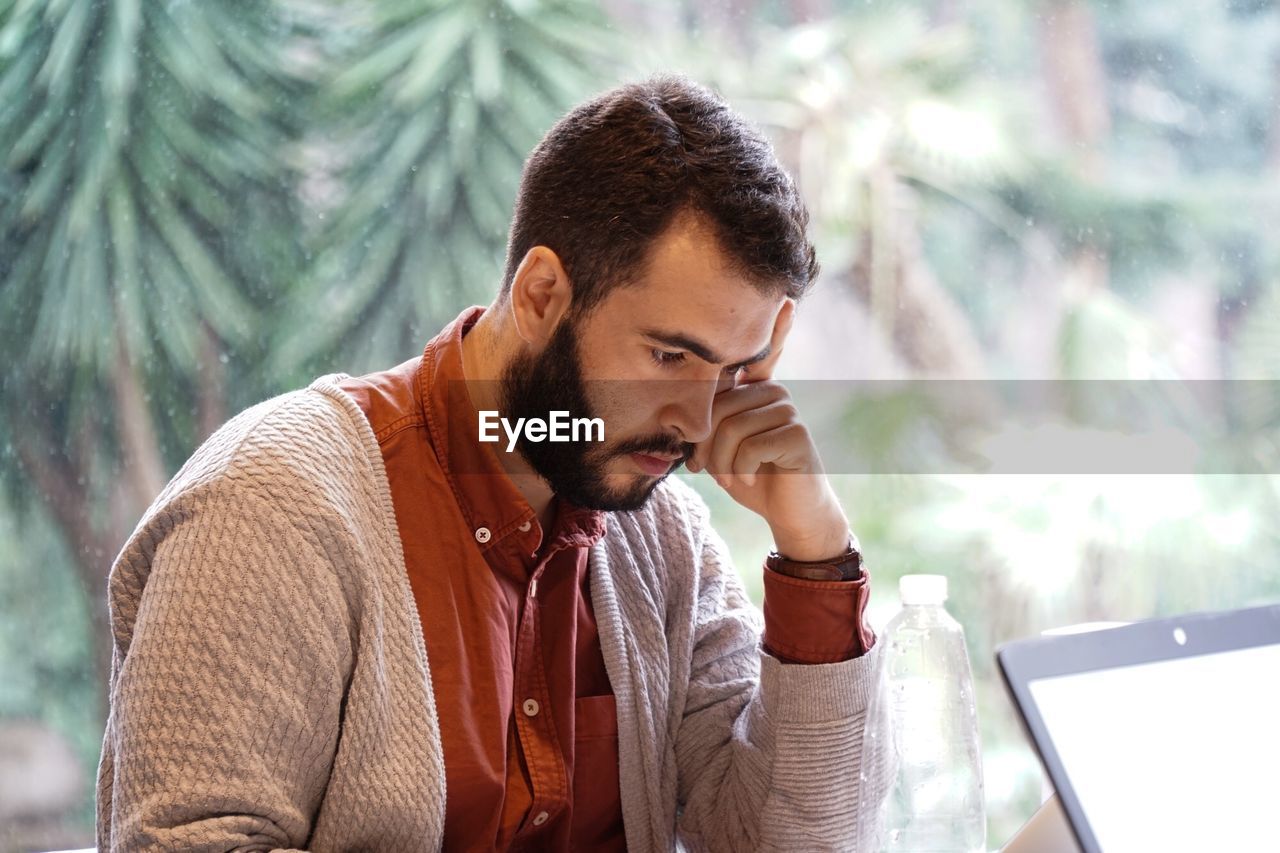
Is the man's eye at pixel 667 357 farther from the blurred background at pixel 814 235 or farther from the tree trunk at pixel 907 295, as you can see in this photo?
the tree trunk at pixel 907 295

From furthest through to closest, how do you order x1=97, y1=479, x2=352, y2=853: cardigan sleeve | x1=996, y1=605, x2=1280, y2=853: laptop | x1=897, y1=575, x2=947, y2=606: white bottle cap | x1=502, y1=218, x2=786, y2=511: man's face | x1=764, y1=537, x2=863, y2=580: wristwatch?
x1=764, y1=537, x2=863, y2=580: wristwatch
x1=502, y1=218, x2=786, y2=511: man's face
x1=897, y1=575, x2=947, y2=606: white bottle cap
x1=97, y1=479, x2=352, y2=853: cardigan sleeve
x1=996, y1=605, x2=1280, y2=853: laptop

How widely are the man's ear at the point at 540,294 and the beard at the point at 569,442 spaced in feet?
0.04

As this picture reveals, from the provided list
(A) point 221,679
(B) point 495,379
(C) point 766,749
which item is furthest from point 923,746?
(A) point 221,679

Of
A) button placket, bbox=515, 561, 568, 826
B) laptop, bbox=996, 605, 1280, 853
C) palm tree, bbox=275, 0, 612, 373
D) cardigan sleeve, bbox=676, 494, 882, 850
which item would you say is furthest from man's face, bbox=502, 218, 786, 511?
palm tree, bbox=275, 0, 612, 373

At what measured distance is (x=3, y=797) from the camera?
6.81ft

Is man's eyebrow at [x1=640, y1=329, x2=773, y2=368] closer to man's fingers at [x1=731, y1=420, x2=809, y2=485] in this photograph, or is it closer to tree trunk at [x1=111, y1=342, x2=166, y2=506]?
man's fingers at [x1=731, y1=420, x2=809, y2=485]

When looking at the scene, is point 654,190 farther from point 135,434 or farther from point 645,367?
point 135,434

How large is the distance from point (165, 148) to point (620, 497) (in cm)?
118

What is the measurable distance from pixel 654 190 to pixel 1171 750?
2.03ft

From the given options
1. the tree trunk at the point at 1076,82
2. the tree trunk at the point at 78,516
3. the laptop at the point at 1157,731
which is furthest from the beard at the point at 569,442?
the tree trunk at the point at 1076,82

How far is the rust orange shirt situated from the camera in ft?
3.73

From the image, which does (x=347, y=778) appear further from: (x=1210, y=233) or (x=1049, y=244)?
(x=1210, y=233)

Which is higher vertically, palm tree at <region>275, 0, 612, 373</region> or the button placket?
palm tree at <region>275, 0, 612, 373</region>

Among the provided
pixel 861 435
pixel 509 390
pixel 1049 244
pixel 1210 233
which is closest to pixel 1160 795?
pixel 509 390
